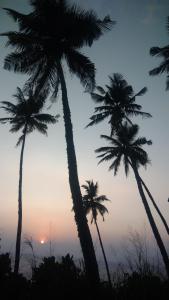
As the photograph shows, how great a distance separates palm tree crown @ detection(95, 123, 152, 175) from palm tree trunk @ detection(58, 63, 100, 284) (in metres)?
13.1

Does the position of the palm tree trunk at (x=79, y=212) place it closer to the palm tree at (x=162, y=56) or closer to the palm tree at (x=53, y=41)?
the palm tree at (x=53, y=41)

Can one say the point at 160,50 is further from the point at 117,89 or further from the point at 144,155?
the point at 144,155

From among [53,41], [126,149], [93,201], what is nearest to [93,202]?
[93,201]

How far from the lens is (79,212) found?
30.1 ft

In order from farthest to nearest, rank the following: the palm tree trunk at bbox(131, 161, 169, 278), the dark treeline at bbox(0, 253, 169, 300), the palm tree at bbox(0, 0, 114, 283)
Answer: the palm tree trunk at bbox(131, 161, 169, 278), the palm tree at bbox(0, 0, 114, 283), the dark treeline at bbox(0, 253, 169, 300)

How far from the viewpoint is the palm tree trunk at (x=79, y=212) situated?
8.23 meters

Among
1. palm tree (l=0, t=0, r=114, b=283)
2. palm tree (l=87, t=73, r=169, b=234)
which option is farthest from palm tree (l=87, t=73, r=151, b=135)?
palm tree (l=0, t=0, r=114, b=283)

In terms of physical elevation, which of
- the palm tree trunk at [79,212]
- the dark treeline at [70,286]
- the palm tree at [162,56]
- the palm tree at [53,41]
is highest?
the palm tree at [162,56]

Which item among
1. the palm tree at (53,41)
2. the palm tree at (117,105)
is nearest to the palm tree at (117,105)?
the palm tree at (117,105)

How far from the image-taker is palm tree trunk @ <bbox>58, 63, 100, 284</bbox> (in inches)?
324

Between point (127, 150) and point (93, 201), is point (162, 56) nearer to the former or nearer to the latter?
point (127, 150)

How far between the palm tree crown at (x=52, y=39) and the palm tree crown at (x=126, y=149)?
11240 mm

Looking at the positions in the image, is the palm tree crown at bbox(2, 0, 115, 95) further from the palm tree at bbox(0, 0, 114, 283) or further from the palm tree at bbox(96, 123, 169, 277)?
the palm tree at bbox(96, 123, 169, 277)

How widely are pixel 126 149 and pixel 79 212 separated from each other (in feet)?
50.7
